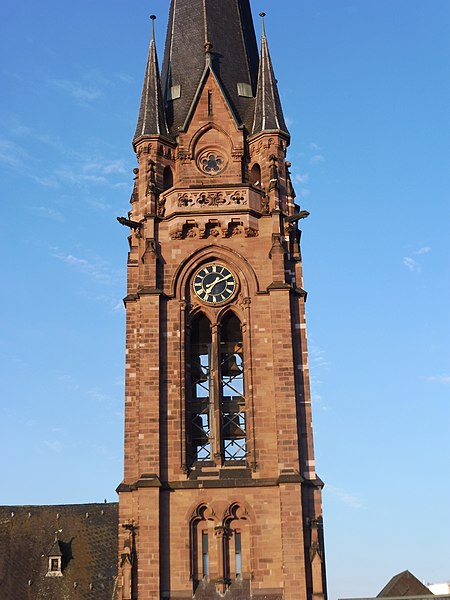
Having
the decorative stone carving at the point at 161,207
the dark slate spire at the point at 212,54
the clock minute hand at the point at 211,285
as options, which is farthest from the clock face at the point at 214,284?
the dark slate spire at the point at 212,54

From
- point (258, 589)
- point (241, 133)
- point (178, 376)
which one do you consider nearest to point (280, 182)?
point (241, 133)

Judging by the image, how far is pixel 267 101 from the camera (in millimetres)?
37094

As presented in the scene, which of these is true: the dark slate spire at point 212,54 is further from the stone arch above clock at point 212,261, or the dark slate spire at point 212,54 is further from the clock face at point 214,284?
the clock face at point 214,284

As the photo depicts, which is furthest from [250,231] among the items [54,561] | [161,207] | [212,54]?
[54,561]

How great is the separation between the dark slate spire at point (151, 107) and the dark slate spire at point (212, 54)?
1.95ft

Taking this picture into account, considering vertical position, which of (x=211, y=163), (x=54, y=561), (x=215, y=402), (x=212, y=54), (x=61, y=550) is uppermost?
(x=212, y=54)

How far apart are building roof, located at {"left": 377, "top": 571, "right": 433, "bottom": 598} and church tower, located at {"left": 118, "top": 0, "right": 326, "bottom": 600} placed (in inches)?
544

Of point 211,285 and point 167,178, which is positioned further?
point 167,178

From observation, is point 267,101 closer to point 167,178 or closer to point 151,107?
point 151,107

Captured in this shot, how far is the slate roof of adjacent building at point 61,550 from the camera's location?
36250mm

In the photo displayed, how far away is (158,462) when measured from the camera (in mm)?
30984

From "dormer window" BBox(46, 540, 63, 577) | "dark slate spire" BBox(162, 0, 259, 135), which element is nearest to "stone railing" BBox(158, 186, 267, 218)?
"dark slate spire" BBox(162, 0, 259, 135)

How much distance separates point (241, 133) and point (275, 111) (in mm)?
1465

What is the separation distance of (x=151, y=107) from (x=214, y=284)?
6.82 m
